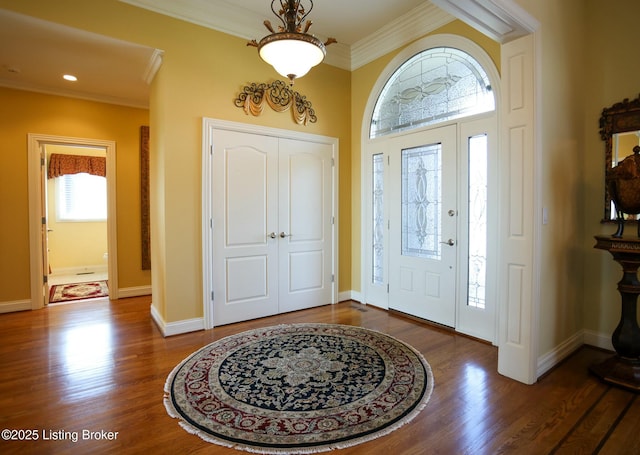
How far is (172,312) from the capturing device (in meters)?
3.51

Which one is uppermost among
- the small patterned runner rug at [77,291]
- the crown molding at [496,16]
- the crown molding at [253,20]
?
the crown molding at [253,20]

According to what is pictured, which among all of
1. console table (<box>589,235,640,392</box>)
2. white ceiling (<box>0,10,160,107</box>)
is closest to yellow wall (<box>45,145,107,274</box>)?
white ceiling (<box>0,10,160,107</box>)

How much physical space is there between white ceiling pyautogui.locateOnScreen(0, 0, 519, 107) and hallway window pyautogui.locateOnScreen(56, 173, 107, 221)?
122 inches

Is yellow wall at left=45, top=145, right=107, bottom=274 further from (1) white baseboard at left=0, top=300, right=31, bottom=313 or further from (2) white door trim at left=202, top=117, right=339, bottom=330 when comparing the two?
(2) white door trim at left=202, top=117, right=339, bottom=330

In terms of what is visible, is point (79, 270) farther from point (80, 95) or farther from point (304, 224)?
point (304, 224)

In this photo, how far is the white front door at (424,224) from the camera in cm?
354

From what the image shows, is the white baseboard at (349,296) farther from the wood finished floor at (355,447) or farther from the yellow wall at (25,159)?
the yellow wall at (25,159)

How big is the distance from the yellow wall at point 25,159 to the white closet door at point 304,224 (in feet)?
8.44

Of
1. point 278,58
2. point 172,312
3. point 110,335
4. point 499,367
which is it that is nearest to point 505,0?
point 278,58

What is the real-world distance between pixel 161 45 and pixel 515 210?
3592mm

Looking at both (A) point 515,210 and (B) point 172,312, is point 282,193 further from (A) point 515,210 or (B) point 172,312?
(A) point 515,210

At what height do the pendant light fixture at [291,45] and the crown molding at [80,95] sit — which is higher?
the crown molding at [80,95]

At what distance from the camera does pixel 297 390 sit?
2.37 meters

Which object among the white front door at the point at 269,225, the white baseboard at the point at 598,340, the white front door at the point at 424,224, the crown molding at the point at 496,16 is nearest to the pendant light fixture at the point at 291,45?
the crown molding at the point at 496,16
